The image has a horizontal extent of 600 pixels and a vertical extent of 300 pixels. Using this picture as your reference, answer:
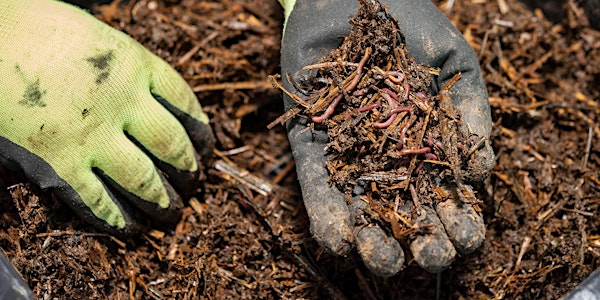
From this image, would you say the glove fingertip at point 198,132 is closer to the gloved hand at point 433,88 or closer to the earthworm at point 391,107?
the gloved hand at point 433,88

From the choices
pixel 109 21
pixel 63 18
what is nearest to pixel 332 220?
pixel 63 18

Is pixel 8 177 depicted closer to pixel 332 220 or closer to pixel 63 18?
pixel 63 18

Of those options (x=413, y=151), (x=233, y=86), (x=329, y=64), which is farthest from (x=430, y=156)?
(x=233, y=86)

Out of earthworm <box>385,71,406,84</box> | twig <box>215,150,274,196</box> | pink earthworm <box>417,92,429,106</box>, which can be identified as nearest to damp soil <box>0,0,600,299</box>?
twig <box>215,150,274,196</box>

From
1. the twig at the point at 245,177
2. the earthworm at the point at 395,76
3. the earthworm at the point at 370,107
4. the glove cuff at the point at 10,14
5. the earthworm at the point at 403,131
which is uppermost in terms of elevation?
the glove cuff at the point at 10,14

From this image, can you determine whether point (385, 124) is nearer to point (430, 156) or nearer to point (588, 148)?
point (430, 156)

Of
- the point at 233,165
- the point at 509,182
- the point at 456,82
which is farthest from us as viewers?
the point at 233,165

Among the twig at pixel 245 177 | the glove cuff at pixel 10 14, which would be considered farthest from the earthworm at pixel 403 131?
the glove cuff at pixel 10 14
